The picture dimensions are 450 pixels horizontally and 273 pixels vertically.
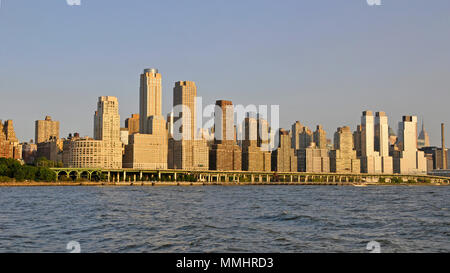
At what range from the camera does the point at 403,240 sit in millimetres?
35156

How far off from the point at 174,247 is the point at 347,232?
47.8ft

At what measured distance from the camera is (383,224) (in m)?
45.9
